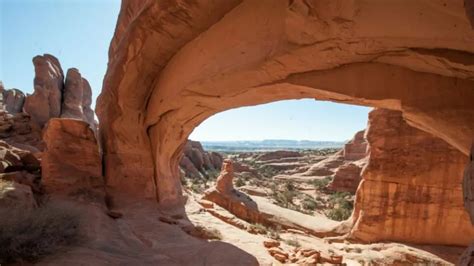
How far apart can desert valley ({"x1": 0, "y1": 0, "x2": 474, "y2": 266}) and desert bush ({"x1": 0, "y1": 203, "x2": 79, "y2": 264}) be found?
0.02 meters

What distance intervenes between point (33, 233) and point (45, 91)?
22.9 metres

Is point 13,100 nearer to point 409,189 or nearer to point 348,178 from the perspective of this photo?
point 348,178

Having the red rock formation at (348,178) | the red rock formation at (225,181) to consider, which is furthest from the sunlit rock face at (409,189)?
the red rock formation at (348,178)

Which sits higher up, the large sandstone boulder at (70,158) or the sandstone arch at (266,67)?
the sandstone arch at (266,67)

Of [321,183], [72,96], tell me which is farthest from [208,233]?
[72,96]

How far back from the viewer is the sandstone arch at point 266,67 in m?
3.64

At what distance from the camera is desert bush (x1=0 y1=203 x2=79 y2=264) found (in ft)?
10.2

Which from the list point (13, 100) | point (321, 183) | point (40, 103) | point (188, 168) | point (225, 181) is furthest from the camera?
point (188, 168)

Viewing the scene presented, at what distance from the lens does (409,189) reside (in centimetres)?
995

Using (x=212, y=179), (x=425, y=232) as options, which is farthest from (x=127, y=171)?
(x=212, y=179)

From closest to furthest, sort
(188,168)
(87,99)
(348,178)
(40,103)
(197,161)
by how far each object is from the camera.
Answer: (40,103) → (348,178) → (188,168) → (197,161) → (87,99)

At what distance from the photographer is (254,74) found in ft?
A: 16.7

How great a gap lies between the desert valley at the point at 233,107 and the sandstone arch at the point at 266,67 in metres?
0.03

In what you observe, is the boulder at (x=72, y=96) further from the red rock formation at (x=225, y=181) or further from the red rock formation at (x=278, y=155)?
the red rock formation at (x=278, y=155)
